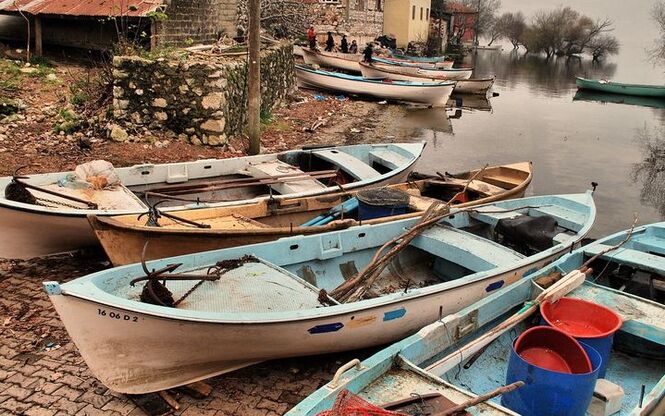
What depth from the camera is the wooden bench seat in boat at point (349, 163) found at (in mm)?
7990

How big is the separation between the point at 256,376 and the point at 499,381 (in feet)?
6.74

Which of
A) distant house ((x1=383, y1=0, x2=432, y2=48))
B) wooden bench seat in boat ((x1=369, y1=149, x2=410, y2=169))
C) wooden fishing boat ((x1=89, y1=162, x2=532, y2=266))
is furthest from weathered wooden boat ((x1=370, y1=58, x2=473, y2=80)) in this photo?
wooden fishing boat ((x1=89, y1=162, x2=532, y2=266))

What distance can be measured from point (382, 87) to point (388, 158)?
12.8m

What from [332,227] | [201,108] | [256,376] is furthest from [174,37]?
[256,376]

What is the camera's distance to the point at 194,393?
177 inches

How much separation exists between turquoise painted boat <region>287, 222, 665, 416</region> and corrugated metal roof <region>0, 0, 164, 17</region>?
1064cm

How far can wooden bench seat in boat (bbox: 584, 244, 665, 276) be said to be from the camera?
5.34 metres

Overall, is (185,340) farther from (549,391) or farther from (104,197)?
(104,197)

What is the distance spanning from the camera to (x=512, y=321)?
4.23 metres

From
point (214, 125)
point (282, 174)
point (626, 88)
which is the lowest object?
point (282, 174)

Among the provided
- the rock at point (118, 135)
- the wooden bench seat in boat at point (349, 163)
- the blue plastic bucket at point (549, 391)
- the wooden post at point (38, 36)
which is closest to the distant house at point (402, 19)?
the wooden post at point (38, 36)

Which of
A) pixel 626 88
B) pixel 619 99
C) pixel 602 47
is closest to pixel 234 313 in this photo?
pixel 619 99

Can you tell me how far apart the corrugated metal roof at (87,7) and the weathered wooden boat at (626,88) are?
80.4ft

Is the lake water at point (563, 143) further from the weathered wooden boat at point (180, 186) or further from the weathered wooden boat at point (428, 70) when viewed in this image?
the weathered wooden boat at point (180, 186)
